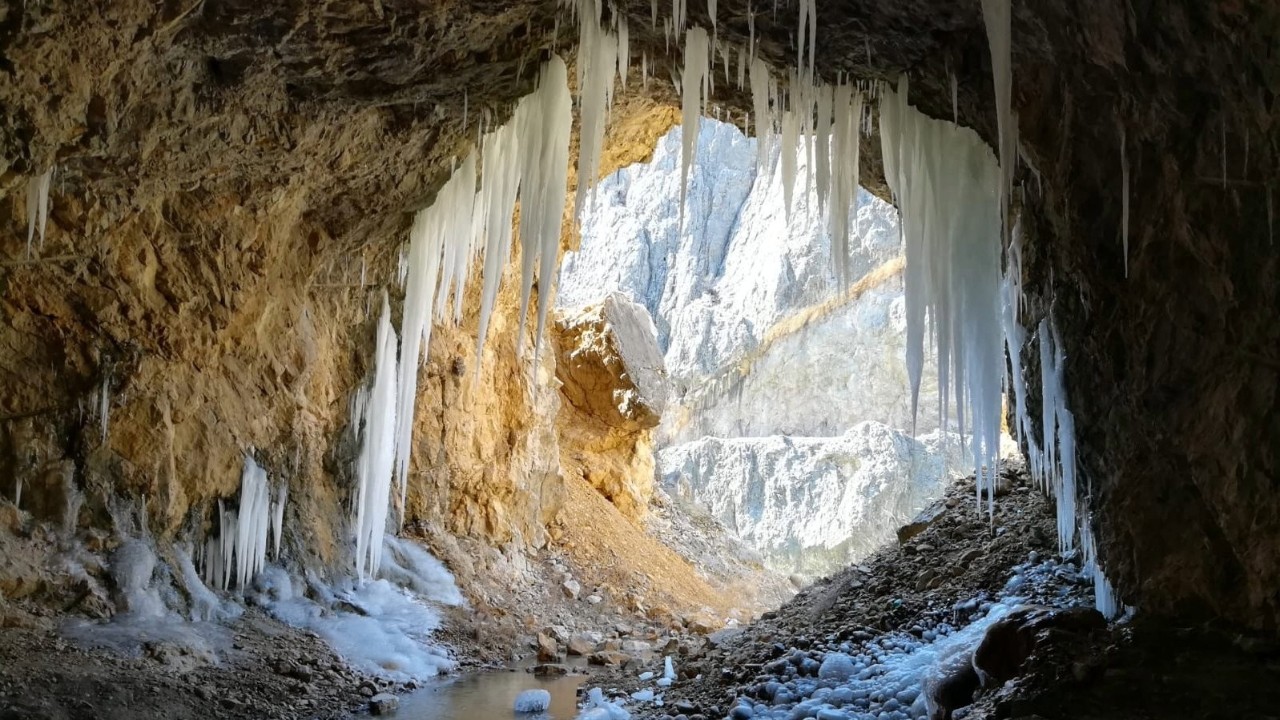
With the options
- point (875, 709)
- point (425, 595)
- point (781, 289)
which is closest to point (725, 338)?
point (781, 289)

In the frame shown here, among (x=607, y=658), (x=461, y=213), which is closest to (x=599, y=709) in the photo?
(x=607, y=658)

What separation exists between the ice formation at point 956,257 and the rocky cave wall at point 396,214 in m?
0.28

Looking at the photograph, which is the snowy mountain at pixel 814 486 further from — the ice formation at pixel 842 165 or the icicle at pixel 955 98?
the icicle at pixel 955 98

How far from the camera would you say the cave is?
151 inches

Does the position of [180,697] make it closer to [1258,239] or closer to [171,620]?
[171,620]

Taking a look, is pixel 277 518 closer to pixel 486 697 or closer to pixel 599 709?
pixel 486 697

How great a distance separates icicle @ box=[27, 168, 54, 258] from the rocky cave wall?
196mm

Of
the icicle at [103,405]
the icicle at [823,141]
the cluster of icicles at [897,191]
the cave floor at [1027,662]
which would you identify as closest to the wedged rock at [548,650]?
the cave floor at [1027,662]

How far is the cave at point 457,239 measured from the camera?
3.82 metres

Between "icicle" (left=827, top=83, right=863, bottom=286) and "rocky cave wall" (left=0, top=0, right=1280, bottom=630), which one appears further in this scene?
"icicle" (left=827, top=83, right=863, bottom=286)

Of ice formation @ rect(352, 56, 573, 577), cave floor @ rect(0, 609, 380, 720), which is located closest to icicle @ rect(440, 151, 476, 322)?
ice formation @ rect(352, 56, 573, 577)

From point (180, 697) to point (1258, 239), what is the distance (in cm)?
691

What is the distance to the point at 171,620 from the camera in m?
7.46

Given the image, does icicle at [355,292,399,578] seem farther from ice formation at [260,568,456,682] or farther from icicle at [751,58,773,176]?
icicle at [751,58,773,176]
